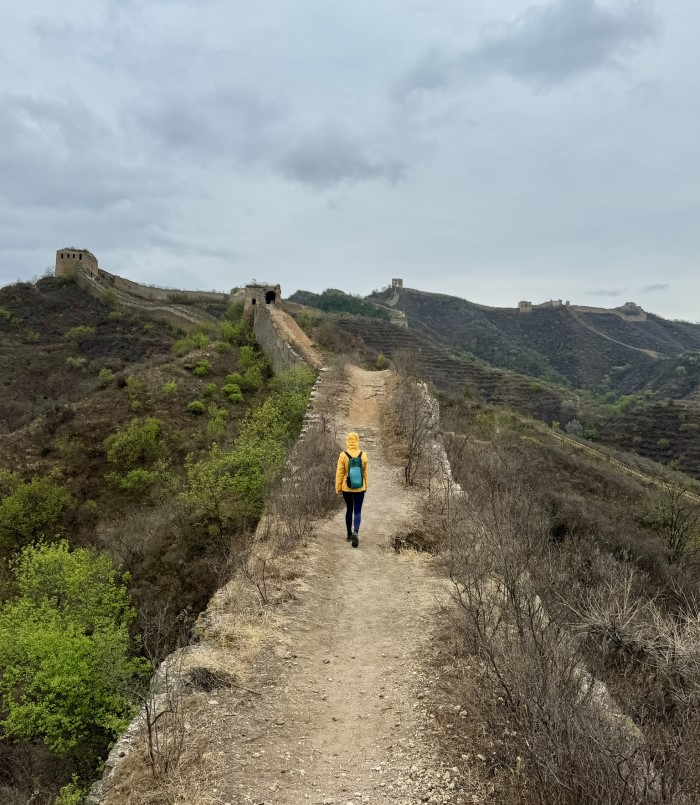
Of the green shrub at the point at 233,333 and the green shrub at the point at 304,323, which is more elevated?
the green shrub at the point at 304,323

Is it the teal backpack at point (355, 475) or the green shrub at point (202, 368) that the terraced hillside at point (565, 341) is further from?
the teal backpack at point (355, 475)

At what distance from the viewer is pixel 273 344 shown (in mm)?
24938

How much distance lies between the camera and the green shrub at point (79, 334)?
129 feet

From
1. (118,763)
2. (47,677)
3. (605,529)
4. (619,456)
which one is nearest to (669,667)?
(118,763)

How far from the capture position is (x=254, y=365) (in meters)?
25.6

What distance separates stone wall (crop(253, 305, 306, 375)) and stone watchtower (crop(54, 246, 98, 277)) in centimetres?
2781

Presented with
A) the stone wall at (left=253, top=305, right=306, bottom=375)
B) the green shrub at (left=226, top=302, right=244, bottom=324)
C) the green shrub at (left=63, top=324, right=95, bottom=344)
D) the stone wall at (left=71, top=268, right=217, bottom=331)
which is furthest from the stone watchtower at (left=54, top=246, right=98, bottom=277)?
the stone wall at (left=253, top=305, right=306, bottom=375)

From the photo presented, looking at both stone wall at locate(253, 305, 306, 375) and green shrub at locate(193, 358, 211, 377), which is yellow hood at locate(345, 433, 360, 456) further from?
green shrub at locate(193, 358, 211, 377)

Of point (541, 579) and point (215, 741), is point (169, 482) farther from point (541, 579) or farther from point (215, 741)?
point (215, 741)

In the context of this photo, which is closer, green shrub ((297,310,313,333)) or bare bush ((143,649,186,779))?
bare bush ((143,649,186,779))

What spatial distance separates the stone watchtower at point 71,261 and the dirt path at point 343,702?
50571mm

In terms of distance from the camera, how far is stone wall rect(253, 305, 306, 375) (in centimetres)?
2152

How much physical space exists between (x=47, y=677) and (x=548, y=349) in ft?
335

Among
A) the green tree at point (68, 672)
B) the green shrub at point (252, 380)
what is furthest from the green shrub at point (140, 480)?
the green shrub at point (252, 380)
